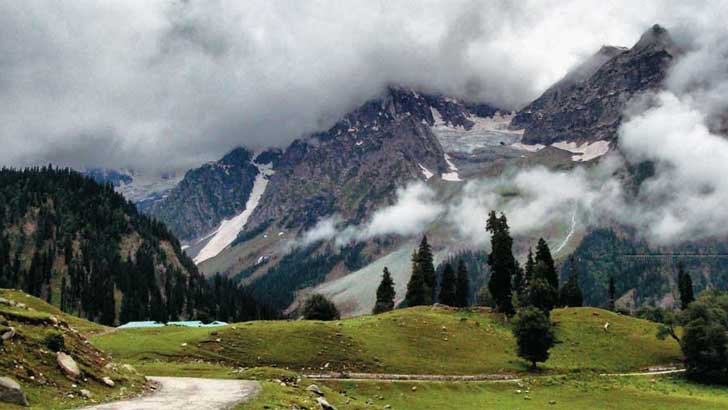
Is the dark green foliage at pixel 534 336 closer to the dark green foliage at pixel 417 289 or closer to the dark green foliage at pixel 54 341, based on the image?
the dark green foliage at pixel 417 289

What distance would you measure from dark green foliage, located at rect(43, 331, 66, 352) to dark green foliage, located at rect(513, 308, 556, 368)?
2331 inches

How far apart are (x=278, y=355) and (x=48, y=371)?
43.4 metres

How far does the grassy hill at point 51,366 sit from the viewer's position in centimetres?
2844

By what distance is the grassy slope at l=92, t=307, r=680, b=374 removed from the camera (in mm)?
70625

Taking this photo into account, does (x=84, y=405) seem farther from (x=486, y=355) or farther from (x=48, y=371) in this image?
(x=486, y=355)

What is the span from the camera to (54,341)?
32.7m

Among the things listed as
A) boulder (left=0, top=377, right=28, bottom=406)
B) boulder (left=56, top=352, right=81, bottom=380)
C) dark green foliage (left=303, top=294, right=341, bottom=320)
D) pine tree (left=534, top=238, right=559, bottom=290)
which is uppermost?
pine tree (left=534, top=238, right=559, bottom=290)

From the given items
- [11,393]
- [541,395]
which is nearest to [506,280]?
[541,395]

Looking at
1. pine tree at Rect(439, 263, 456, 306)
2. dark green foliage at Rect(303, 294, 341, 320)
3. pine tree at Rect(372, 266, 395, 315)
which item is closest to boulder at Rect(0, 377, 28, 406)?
dark green foliage at Rect(303, 294, 341, 320)

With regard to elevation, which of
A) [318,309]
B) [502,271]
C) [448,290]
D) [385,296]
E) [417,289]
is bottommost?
[318,309]

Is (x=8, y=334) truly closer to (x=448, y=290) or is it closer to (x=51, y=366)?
(x=51, y=366)

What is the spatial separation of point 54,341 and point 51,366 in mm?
1849

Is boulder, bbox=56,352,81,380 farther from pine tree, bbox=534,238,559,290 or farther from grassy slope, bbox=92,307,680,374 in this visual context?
pine tree, bbox=534,238,559,290

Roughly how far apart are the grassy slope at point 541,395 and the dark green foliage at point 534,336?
35.4 feet
